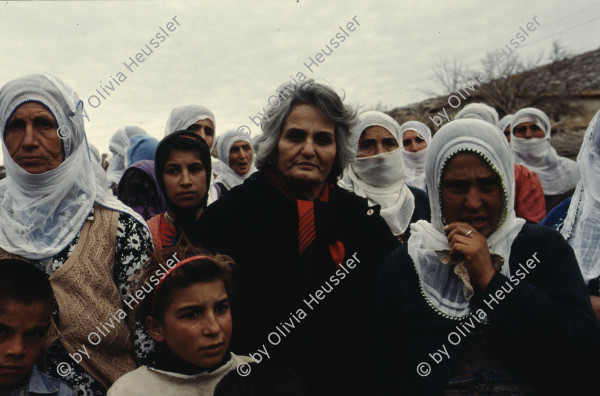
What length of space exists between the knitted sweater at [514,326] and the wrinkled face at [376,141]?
2031mm

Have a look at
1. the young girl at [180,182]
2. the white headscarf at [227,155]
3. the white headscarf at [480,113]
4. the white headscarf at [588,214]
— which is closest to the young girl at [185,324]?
the young girl at [180,182]

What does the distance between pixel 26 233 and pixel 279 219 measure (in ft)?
3.66

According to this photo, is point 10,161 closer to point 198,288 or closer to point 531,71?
point 198,288

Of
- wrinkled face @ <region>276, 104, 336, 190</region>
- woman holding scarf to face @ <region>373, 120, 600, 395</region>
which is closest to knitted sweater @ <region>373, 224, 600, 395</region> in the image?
woman holding scarf to face @ <region>373, 120, 600, 395</region>

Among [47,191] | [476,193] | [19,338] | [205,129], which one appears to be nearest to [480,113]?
[205,129]

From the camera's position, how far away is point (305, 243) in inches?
93.8

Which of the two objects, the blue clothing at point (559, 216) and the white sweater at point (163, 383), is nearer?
the white sweater at point (163, 383)

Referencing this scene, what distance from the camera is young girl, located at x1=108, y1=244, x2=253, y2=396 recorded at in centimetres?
210

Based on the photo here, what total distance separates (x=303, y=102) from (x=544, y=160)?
5.16 meters

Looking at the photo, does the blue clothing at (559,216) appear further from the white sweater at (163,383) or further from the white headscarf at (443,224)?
the white sweater at (163,383)

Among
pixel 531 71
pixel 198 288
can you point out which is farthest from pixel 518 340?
pixel 531 71

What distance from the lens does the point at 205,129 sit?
17.7ft

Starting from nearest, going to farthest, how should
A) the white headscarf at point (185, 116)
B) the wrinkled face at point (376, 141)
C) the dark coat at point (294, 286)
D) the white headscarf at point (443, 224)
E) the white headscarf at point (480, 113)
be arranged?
the white headscarf at point (443, 224) < the dark coat at point (294, 286) < the wrinkled face at point (376, 141) < the white headscarf at point (185, 116) < the white headscarf at point (480, 113)

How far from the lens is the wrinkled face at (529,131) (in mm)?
6652
